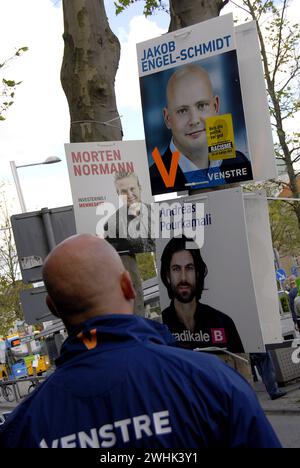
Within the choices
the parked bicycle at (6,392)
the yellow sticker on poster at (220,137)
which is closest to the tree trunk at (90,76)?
the yellow sticker on poster at (220,137)

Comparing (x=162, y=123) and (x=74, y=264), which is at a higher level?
(x=162, y=123)

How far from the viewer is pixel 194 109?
20.2ft

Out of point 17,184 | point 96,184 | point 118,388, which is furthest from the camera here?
point 17,184

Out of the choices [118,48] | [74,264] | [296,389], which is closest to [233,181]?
[118,48]

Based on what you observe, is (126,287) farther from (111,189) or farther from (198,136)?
(111,189)

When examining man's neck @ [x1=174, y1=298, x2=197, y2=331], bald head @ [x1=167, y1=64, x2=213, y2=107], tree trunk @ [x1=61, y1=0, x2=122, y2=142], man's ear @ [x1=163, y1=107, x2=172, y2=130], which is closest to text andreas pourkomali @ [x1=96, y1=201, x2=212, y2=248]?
man's neck @ [x1=174, y1=298, x2=197, y2=331]

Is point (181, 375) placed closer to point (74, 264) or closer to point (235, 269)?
point (74, 264)

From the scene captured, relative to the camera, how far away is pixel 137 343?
1974 mm

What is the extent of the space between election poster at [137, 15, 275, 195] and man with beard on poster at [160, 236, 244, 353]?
0.54 m

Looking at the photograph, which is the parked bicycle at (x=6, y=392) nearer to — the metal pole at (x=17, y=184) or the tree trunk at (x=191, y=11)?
the metal pole at (x=17, y=184)

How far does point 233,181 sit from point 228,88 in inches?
26.9

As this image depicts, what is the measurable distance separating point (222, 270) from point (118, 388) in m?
3.99

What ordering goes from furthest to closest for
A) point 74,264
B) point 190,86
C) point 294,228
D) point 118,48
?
point 294,228
point 118,48
point 190,86
point 74,264

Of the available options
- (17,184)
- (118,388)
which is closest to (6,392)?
(17,184)
